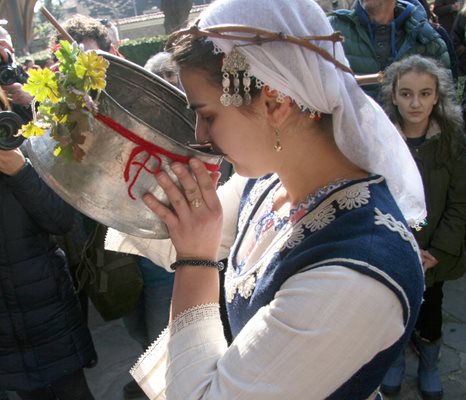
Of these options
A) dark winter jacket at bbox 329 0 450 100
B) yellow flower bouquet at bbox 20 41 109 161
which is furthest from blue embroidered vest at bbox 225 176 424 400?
dark winter jacket at bbox 329 0 450 100

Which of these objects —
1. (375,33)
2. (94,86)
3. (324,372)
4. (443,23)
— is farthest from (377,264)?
(443,23)

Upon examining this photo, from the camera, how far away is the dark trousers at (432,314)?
11.0 ft

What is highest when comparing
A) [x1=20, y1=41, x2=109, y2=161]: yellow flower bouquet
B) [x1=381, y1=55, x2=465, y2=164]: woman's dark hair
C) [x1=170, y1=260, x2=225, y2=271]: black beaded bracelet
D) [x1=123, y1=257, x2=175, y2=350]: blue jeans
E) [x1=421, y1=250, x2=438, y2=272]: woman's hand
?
[x1=20, y1=41, x2=109, y2=161]: yellow flower bouquet

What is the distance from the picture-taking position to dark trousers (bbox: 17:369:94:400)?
2.74 m

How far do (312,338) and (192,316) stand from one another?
0.36 m

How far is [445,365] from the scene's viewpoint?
359 centimetres

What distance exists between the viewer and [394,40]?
3848 millimetres

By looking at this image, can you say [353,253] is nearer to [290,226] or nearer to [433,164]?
[290,226]

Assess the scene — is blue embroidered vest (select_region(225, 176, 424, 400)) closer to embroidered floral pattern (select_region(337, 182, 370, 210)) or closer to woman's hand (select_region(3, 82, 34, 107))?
embroidered floral pattern (select_region(337, 182, 370, 210))

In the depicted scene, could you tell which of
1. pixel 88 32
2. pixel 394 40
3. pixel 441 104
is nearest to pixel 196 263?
pixel 441 104

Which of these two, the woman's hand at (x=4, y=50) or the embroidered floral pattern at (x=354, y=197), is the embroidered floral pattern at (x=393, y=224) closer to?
the embroidered floral pattern at (x=354, y=197)

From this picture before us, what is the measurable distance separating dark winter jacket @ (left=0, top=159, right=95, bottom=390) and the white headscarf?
1.45m

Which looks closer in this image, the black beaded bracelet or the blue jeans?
the black beaded bracelet

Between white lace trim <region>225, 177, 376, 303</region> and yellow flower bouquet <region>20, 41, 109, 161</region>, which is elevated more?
yellow flower bouquet <region>20, 41, 109, 161</region>
